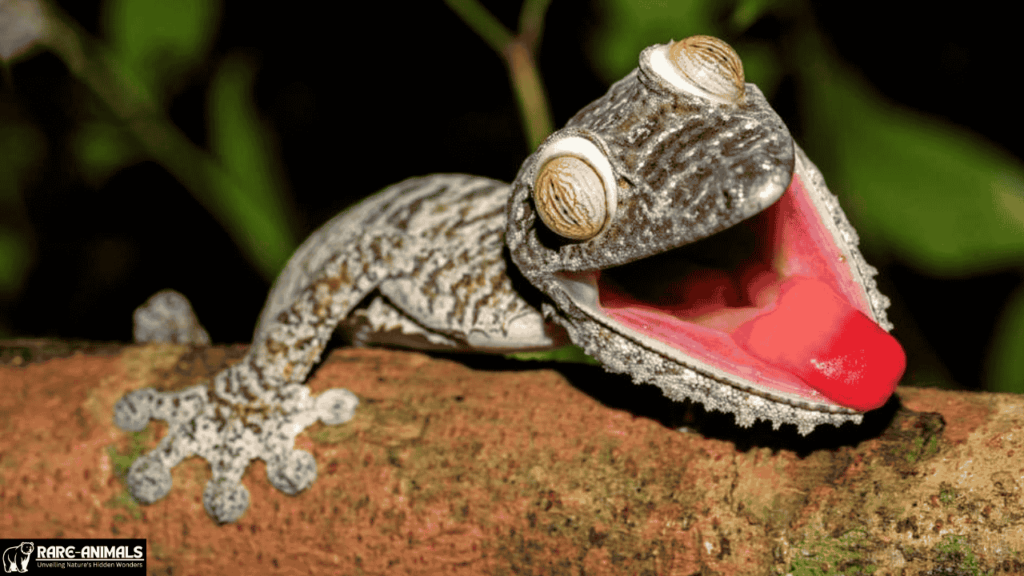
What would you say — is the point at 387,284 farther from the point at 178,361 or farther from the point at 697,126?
the point at 697,126

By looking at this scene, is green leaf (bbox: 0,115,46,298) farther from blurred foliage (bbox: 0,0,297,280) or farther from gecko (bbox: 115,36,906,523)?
gecko (bbox: 115,36,906,523)

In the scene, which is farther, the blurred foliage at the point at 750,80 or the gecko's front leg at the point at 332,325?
the blurred foliage at the point at 750,80

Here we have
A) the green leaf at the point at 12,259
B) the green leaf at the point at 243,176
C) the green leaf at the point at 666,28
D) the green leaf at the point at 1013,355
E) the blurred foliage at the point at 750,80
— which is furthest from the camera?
the green leaf at the point at 12,259

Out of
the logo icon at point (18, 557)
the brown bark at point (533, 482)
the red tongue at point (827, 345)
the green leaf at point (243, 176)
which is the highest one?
the green leaf at point (243, 176)

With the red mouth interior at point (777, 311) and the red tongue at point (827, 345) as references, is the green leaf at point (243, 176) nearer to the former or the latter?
the red mouth interior at point (777, 311)

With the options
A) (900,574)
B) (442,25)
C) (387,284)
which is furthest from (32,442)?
(442,25)

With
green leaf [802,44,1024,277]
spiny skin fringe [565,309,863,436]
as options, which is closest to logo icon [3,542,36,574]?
spiny skin fringe [565,309,863,436]

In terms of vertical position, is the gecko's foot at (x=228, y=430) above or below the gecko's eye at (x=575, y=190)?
below

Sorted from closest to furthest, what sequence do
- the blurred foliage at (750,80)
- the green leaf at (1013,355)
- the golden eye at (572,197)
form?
the golden eye at (572,197) < the green leaf at (1013,355) < the blurred foliage at (750,80)

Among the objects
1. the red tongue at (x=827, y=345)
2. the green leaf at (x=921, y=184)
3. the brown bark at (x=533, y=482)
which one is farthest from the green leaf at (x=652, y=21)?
the brown bark at (x=533, y=482)

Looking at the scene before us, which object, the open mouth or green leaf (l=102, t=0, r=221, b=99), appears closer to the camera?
the open mouth
